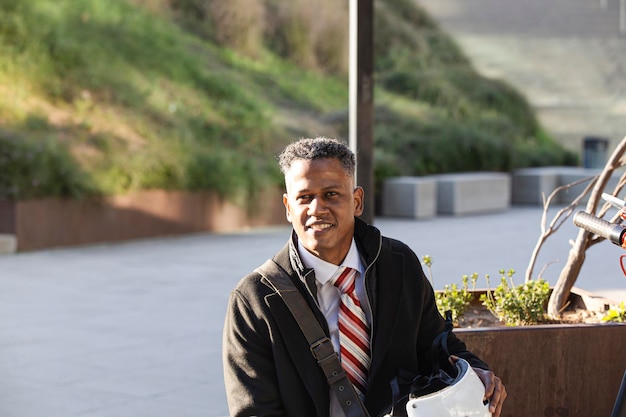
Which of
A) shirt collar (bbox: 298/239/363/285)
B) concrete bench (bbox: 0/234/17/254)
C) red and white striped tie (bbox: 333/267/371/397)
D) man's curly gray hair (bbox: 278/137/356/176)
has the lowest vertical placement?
concrete bench (bbox: 0/234/17/254)

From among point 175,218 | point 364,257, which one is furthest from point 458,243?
point 364,257

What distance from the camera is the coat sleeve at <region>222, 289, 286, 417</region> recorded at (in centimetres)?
279

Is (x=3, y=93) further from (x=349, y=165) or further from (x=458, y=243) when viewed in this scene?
(x=349, y=165)

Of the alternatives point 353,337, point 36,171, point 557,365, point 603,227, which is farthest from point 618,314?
point 36,171

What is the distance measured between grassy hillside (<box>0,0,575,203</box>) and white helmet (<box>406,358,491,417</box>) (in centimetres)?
1037

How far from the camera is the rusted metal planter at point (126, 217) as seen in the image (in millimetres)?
12398

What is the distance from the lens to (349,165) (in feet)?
9.72

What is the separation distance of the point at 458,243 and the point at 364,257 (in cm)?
1056

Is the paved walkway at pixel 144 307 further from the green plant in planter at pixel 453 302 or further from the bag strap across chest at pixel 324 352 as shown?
the bag strap across chest at pixel 324 352

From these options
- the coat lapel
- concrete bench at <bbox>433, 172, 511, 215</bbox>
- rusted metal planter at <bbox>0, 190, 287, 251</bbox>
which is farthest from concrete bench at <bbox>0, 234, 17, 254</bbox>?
the coat lapel

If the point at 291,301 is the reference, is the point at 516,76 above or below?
above

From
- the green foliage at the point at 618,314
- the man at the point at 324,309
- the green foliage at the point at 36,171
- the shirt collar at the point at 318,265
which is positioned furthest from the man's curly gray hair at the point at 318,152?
the green foliage at the point at 36,171

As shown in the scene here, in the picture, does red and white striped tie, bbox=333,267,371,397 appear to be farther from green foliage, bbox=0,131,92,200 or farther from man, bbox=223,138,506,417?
green foliage, bbox=0,131,92,200

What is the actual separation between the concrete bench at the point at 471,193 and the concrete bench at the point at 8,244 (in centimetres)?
748
